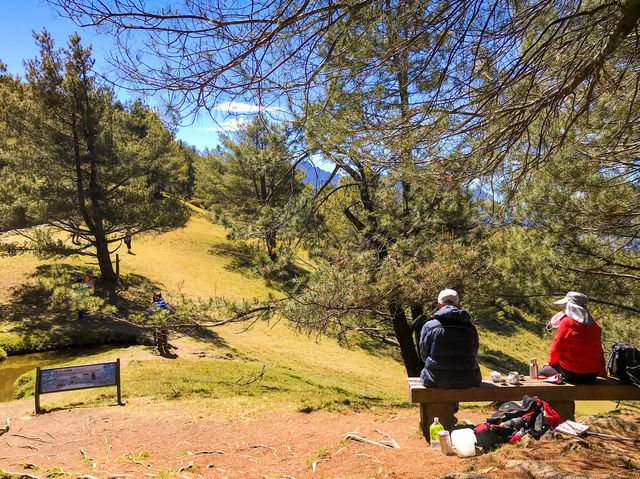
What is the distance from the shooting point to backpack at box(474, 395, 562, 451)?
3.48 meters

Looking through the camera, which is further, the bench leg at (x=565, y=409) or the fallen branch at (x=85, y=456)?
the fallen branch at (x=85, y=456)

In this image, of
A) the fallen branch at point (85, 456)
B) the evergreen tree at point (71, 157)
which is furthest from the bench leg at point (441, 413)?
the evergreen tree at point (71, 157)

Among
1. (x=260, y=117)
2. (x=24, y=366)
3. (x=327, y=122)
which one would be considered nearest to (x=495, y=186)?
(x=327, y=122)

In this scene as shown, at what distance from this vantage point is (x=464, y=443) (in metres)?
3.39

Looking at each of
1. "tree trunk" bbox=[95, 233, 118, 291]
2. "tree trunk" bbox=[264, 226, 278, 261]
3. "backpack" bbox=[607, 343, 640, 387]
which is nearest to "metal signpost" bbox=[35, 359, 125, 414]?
"tree trunk" bbox=[264, 226, 278, 261]

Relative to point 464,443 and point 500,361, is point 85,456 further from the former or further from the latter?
point 500,361

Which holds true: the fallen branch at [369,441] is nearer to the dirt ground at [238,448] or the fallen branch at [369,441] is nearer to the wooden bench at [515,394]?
the dirt ground at [238,448]

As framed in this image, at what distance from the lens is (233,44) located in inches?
138

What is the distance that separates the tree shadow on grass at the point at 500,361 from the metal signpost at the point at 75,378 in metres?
13.7

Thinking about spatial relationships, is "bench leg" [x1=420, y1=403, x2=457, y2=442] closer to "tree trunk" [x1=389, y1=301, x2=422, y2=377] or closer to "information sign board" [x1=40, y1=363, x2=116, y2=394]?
"tree trunk" [x1=389, y1=301, x2=422, y2=377]

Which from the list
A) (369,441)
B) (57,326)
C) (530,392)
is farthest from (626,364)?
(57,326)

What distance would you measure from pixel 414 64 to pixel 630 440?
3.65 metres

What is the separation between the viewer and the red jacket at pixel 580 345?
4.04 meters

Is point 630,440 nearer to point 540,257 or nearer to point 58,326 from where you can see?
point 540,257
